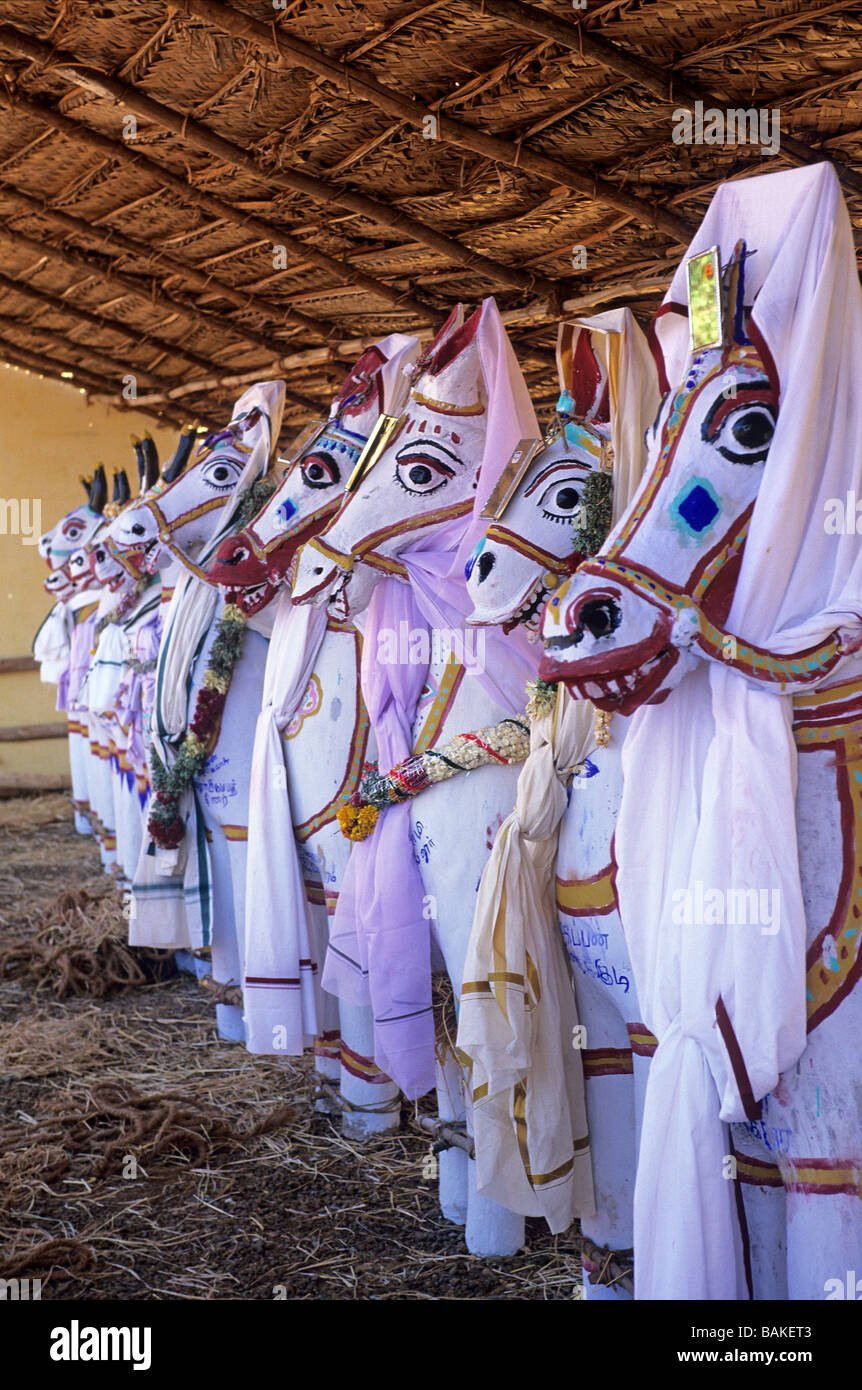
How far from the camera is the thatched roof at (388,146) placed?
3590 mm

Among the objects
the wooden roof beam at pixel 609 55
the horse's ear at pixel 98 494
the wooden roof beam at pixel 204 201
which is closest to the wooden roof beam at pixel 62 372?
the horse's ear at pixel 98 494

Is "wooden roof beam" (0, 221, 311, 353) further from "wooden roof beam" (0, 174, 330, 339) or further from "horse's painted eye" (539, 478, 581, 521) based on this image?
"horse's painted eye" (539, 478, 581, 521)

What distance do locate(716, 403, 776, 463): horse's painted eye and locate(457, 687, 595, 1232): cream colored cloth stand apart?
691 mm

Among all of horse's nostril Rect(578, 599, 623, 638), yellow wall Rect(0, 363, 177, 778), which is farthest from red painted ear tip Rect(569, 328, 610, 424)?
yellow wall Rect(0, 363, 177, 778)

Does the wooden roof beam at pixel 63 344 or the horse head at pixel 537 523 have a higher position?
the wooden roof beam at pixel 63 344

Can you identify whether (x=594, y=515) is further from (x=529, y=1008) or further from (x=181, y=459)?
(x=181, y=459)

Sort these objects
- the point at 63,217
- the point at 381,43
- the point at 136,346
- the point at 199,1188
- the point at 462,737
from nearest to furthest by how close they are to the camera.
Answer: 1. the point at 462,737
2. the point at 199,1188
3. the point at 381,43
4. the point at 63,217
5. the point at 136,346

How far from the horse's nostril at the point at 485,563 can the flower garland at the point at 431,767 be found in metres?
0.49

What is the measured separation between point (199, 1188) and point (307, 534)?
202 cm

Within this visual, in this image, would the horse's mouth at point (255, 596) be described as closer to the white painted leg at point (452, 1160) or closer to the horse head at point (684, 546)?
the white painted leg at point (452, 1160)

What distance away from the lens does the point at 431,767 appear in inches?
118
